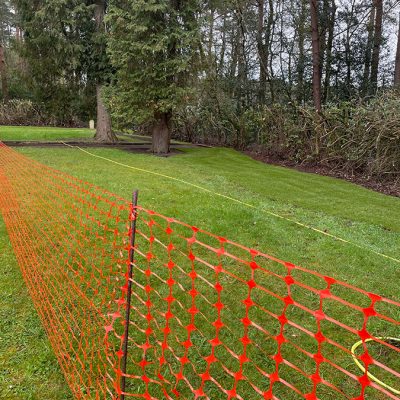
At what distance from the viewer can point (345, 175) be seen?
1030 centimetres

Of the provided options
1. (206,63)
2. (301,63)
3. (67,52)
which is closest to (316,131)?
(206,63)

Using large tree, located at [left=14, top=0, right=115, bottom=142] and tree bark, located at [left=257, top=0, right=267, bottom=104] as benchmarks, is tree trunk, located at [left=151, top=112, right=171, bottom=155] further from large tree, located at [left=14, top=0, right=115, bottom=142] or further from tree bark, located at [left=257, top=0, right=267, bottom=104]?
tree bark, located at [left=257, top=0, right=267, bottom=104]

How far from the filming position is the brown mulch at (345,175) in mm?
8852

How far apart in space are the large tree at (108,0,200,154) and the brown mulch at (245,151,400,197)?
3.69 meters

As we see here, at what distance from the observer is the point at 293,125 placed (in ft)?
40.8

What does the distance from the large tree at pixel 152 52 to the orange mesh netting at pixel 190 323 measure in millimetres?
6799

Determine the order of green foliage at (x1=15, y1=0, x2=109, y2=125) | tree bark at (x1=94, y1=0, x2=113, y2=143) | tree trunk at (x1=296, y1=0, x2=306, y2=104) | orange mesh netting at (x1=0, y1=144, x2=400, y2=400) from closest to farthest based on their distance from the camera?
orange mesh netting at (x1=0, y1=144, x2=400, y2=400) → green foliage at (x1=15, y1=0, x2=109, y2=125) → tree bark at (x1=94, y1=0, x2=113, y2=143) → tree trunk at (x1=296, y1=0, x2=306, y2=104)

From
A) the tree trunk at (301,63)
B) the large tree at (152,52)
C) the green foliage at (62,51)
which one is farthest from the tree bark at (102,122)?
the tree trunk at (301,63)

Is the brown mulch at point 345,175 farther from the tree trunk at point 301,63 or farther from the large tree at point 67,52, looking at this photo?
the large tree at point 67,52

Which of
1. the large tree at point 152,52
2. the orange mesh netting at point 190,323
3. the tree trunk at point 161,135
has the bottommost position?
the orange mesh netting at point 190,323

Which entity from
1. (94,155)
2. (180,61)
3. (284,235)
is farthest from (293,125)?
(284,235)

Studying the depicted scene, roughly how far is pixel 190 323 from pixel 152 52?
9254 mm

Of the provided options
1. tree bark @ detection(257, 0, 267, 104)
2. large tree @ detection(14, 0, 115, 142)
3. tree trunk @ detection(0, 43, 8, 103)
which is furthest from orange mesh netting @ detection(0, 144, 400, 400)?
tree trunk @ detection(0, 43, 8, 103)

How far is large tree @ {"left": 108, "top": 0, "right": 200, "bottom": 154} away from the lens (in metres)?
10.7
